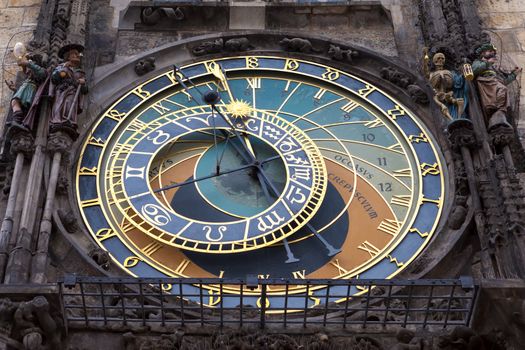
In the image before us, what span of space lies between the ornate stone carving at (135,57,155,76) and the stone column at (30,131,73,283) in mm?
1547

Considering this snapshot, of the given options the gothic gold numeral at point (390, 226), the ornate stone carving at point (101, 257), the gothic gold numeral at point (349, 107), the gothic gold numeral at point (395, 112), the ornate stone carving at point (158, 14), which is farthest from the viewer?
the ornate stone carving at point (158, 14)

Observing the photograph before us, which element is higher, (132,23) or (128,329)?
(132,23)

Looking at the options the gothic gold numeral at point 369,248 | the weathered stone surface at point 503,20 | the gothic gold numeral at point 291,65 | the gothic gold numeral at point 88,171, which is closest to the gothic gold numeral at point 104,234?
the gothic gold numeral at point 88,171

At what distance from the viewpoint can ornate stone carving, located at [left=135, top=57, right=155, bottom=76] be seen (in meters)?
12.9

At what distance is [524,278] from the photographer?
31.7 feet

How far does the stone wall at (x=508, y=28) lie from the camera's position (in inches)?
523

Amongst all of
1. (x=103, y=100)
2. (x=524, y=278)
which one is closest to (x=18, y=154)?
(x=103, y=100)

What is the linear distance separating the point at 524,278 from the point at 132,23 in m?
5.93

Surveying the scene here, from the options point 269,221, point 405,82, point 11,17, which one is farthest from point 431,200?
point 11,17

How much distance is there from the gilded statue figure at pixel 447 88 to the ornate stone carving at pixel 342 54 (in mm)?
882

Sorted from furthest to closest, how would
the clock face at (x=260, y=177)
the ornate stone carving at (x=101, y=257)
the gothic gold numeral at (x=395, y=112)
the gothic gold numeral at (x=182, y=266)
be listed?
1. the gothic gold numeral at (x=395, y=112)
2. the clock face at (x=260, y=177)
3. the gothic gold numeral at (x=182, y=266)
4. the ornate stone carving at (x=101, y=257)

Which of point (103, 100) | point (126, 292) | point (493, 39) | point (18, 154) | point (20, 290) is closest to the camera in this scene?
point (20, 290)

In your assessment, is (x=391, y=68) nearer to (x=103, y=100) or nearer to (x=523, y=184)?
(x=523, y=184)

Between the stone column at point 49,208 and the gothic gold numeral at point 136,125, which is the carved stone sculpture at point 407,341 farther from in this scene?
the gothic gold numeral at point 136,125
